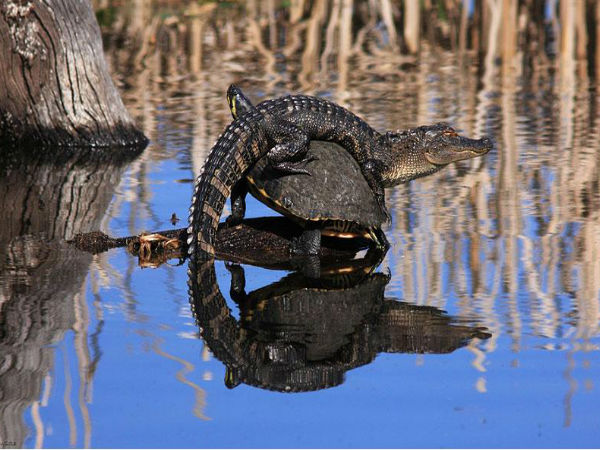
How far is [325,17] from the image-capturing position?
644 inches

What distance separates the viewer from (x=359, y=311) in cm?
583

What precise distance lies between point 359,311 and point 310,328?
1.31ft

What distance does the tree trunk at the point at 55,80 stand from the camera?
954cm

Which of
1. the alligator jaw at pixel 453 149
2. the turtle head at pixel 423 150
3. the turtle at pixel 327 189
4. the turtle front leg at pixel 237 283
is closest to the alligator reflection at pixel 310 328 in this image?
the turtle front leg at pixel 237 283

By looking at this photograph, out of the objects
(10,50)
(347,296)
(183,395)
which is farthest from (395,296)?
(10,50)

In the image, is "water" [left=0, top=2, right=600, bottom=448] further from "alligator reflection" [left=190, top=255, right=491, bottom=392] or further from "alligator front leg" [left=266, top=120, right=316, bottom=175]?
"alligator front leg" [left=266, top=120, right=316, bottom=175]

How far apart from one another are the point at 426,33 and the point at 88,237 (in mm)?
9818

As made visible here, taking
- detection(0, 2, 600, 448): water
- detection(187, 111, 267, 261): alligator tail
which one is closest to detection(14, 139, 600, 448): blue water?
detection(0, 2, 600, 448): water

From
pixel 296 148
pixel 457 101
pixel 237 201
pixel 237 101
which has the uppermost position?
pixel 237 101

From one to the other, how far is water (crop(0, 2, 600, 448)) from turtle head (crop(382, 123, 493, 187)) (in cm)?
36

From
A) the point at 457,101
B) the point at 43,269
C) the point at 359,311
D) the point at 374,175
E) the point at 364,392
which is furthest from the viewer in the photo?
the point at 457,101

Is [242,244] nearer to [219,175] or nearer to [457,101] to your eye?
[219,175]

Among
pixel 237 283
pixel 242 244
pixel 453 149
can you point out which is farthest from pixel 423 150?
pixel 237 283

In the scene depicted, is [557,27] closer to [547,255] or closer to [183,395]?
[547,255]
